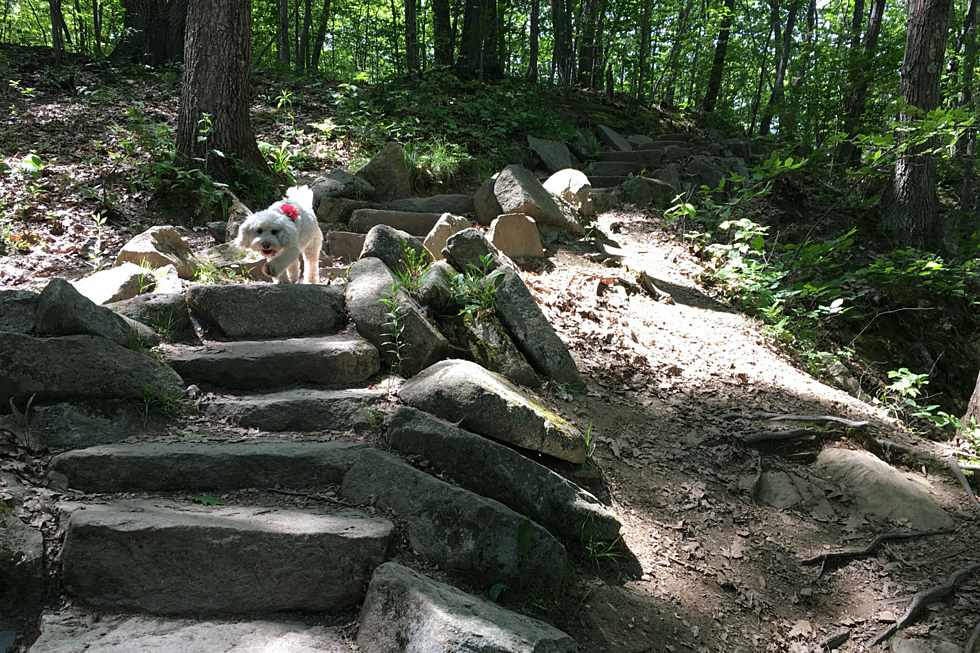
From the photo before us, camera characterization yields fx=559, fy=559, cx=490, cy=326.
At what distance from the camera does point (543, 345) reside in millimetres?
4617

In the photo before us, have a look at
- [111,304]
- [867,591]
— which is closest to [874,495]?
[867,591]

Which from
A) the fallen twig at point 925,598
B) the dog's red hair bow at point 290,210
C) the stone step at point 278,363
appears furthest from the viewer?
the dog's red hair bow at point 290,210

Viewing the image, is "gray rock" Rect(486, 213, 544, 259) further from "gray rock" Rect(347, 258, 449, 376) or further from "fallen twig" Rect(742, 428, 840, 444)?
"fallen twig" Rect(742, 428, 840, 444)

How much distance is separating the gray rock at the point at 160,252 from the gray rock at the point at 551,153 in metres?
7.22

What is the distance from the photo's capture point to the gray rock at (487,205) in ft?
24.5

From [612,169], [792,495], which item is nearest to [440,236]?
[792,495]

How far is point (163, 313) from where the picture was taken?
384cm

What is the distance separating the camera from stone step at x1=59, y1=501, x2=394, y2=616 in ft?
7.34

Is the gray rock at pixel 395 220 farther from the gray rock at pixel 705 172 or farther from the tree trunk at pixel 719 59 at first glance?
the tree trunk at pixel 719 59

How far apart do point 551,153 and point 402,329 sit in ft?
26.8

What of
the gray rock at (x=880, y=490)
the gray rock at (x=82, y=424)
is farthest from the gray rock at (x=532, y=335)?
the gray rock at (x=82, y=424)

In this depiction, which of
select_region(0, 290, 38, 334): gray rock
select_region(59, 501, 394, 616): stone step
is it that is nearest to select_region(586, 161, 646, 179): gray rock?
select_region(0, 290, 38, 334): gray rock

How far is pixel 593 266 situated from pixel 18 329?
225 inches

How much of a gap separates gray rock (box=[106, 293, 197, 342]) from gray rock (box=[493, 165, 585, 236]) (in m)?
4.32
